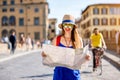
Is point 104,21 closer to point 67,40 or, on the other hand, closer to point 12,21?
point 12,21

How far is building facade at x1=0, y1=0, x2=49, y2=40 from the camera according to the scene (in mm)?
83125

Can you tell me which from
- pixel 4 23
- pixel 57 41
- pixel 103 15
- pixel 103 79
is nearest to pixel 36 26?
pixel 4 23

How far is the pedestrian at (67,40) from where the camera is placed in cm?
561

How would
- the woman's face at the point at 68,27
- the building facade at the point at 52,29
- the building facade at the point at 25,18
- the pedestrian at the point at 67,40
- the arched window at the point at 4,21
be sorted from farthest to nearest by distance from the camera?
the building facade at the point at 52,29, the arched window at the point at 4,21, the building facade at the point at 25,18, the woman's face at the point at 68,27, the pedestrian at the point at 67,40

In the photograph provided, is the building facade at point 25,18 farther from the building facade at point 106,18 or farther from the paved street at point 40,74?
the paved street at point 40,74

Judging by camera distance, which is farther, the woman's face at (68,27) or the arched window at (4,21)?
the arched window at (4,21)

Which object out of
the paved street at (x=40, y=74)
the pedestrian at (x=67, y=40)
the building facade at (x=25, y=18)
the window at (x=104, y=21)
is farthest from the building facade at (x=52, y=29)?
the pedestrian at (x=67, y=40)

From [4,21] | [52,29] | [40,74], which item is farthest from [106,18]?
[40,74]

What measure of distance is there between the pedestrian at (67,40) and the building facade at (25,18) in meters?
76.5

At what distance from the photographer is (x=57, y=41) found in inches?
228

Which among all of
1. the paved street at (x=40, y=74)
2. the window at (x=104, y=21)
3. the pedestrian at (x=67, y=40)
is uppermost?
the window at (x=104, y=21)

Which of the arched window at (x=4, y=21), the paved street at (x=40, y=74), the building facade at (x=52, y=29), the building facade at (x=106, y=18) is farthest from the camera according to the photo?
the building facade at (x=52, y=29)

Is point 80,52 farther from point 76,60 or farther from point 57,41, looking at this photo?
point 57,41

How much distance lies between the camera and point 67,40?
574cm
